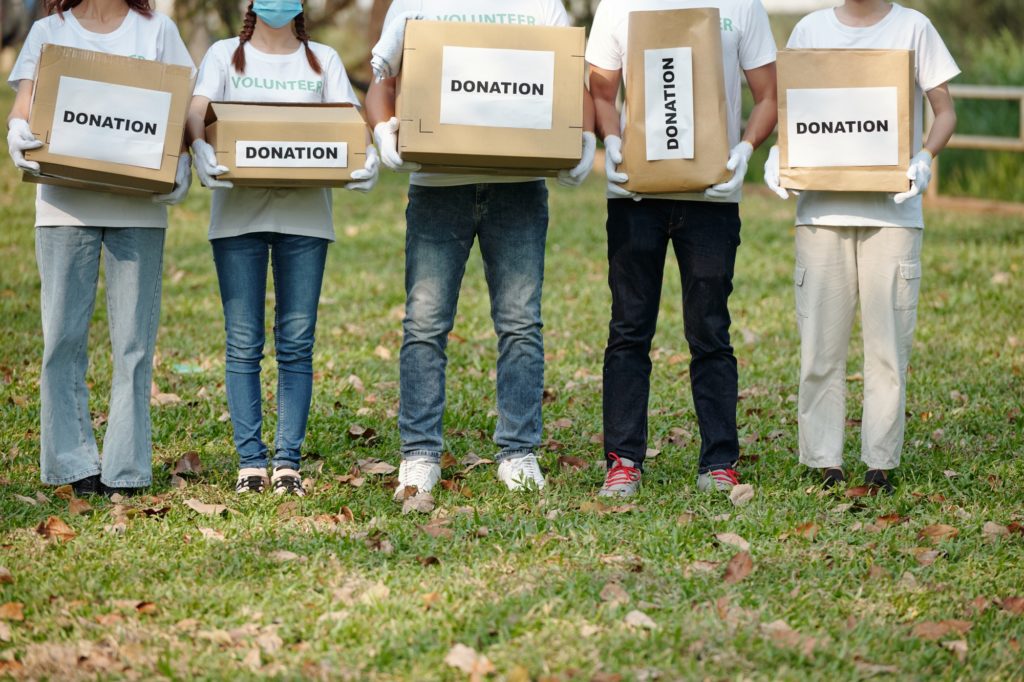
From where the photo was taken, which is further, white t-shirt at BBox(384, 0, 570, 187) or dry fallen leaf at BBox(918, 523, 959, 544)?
white t-shirt at BBox(384, 0, 570, 187)

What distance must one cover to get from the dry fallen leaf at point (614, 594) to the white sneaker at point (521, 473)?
40.7 inches

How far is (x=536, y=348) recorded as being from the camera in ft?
15.2

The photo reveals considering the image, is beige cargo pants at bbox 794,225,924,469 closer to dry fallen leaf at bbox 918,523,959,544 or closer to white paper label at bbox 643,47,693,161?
dry fallen leaf at bbox 918,523,959,544

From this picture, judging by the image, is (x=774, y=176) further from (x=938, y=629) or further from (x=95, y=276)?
(x=95, y=276)

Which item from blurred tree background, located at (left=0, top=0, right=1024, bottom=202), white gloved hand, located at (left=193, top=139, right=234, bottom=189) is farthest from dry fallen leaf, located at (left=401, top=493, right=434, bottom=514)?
blurred tree background, located at (left=0, top=0, right=1024, bottom=202)

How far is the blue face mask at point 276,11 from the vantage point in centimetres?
436

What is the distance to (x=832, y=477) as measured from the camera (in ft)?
15.7

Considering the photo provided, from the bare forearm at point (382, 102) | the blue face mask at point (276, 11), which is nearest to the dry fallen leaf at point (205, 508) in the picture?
the bare forearm at point (382, 102)

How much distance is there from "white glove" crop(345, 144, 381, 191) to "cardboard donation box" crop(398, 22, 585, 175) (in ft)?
0.82

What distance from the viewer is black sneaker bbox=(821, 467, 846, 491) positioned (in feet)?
15.6

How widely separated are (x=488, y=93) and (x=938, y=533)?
7.02 feet

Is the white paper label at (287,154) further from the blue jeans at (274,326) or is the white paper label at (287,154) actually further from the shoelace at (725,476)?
the shoelace at (725,476)

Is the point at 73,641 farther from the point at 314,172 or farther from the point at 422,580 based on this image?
the point at 314,172

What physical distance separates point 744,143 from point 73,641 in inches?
107
